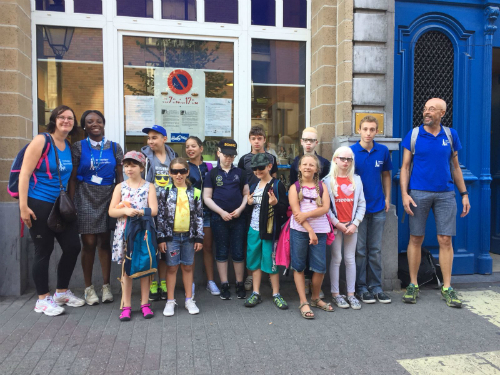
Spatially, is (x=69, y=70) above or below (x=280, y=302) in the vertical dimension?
above

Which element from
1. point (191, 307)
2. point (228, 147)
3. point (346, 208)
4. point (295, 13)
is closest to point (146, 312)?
point (191, 307)

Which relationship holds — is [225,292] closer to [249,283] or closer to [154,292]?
[249,283]

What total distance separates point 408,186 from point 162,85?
358cm

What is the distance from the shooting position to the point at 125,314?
3990 millimetres

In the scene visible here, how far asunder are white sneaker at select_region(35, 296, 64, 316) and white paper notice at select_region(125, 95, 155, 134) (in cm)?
243

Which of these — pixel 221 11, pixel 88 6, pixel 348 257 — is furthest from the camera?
pixel 221 11

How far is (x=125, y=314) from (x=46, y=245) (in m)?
1.12

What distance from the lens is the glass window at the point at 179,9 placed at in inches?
223

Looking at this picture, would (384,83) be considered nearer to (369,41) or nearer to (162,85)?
(369,41)

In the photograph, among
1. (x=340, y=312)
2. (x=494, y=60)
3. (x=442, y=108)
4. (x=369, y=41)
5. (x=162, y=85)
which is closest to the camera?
(x=340, y=312)

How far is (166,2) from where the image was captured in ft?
18.5

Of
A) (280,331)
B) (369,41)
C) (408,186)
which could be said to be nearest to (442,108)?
(408,186)

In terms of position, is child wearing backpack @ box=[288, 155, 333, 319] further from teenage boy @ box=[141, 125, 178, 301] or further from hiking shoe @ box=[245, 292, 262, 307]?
teenage boy @ box=[141, 125, 178, 301]

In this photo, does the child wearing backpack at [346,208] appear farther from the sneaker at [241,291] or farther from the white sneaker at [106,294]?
the white sneaker at [106,294]
